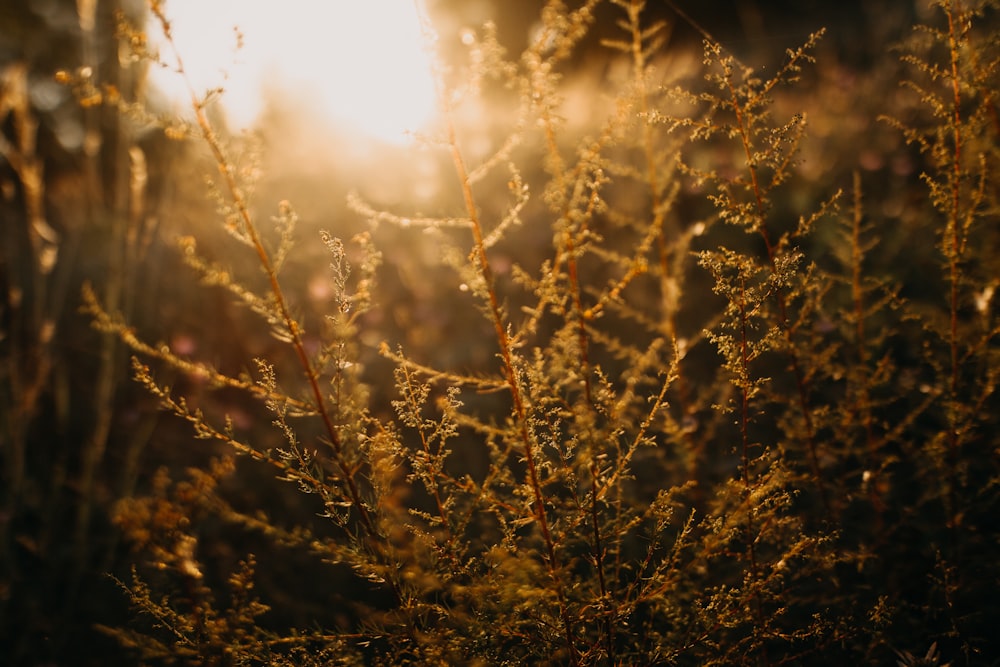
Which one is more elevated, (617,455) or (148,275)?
(148,275)

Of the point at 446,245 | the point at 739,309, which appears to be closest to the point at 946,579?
the point at 739,309

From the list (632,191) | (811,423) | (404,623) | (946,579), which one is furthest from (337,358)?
(632,191)

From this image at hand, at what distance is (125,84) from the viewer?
2465 mm

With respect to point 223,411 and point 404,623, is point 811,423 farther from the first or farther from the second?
point 223,411

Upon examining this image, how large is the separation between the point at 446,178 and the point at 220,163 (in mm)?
4089

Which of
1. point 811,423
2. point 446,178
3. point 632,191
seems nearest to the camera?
point 811,423

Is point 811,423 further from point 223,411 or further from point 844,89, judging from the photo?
point 844,89

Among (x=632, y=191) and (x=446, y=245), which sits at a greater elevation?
(x=632, y=191)

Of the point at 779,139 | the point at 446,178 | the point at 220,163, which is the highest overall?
the point at 446,178

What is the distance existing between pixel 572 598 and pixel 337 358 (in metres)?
0.87

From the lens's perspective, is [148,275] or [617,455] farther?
[148,275]

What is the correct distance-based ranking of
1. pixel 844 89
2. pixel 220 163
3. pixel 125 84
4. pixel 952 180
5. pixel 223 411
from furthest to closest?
pixel 844 89, pixel 223 411, pixel 125 84, pixel 952 180, pixel 220 163

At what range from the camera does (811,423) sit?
1.77 m

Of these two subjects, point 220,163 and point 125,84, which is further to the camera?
point 125,84
